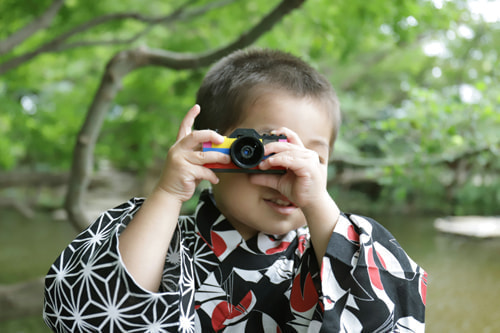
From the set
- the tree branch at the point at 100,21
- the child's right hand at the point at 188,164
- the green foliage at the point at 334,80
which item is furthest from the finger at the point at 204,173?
the tree branch at the point at 100,21

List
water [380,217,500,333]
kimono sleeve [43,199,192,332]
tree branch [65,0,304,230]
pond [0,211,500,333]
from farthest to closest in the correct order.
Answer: pond [0,211,500,333] → water [380,217,500,333] → tree branch [65,0,304,230] → kimono sleeve [43,199,192,332]

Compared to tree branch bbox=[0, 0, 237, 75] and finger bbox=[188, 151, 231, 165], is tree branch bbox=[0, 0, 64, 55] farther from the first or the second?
finger bbox=[188, 151, 231, 165]

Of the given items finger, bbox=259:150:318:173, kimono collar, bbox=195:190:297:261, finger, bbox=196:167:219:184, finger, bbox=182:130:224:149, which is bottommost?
kimono collar, bbox=195:190:297:261

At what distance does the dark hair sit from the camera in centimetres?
109

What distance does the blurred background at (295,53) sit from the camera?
2.66m

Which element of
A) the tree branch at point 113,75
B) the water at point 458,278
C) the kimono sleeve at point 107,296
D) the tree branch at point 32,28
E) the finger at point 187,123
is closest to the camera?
the kimono sleeve at point 107,296

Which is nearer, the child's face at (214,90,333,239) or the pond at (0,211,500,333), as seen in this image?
the child's face at (214,90,333,239)

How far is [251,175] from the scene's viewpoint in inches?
39.0

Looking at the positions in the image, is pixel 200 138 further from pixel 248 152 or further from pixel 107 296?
pixel 107 296

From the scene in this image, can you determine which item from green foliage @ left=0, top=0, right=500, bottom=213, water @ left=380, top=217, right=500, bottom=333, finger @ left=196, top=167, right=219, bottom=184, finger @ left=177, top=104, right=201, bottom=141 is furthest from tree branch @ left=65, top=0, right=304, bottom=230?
water @ left=380, top=217, right=500, bottom=333

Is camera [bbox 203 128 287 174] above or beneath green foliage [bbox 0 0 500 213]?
beneath

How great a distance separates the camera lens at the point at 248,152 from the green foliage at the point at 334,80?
163 cm

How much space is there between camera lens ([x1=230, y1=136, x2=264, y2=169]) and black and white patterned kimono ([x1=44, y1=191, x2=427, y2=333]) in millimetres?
216

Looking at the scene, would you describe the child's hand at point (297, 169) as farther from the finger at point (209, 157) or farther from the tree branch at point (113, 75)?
the tree branch at point (113, 75)
